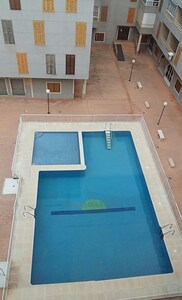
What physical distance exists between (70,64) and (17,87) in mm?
5488

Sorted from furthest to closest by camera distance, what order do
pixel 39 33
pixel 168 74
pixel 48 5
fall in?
pixel 168 74 < pixel 39 33 < pixel 48 5

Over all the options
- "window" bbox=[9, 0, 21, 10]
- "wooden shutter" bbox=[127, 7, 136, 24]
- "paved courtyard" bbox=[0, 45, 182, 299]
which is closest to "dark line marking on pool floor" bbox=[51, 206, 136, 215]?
"paved courtyard" bbox=[0, 45, 182, 299]

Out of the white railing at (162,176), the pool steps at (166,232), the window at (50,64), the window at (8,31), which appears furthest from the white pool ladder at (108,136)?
the window at (8,31)

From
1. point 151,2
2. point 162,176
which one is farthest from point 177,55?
point 162,176

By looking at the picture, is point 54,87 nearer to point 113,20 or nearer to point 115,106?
point 115,106

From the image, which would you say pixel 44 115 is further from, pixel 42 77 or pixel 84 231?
pixel 84 231

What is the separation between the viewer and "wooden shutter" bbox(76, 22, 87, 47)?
1955 centimetres

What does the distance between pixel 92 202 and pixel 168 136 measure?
9.20 meters

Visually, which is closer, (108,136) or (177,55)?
(108,136)

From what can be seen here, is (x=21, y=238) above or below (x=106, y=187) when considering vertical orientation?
below

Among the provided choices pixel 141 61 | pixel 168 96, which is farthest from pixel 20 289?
pixel 141 61

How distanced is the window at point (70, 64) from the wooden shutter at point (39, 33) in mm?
2306

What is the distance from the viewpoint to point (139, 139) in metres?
21.3

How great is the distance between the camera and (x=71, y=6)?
730 inches
